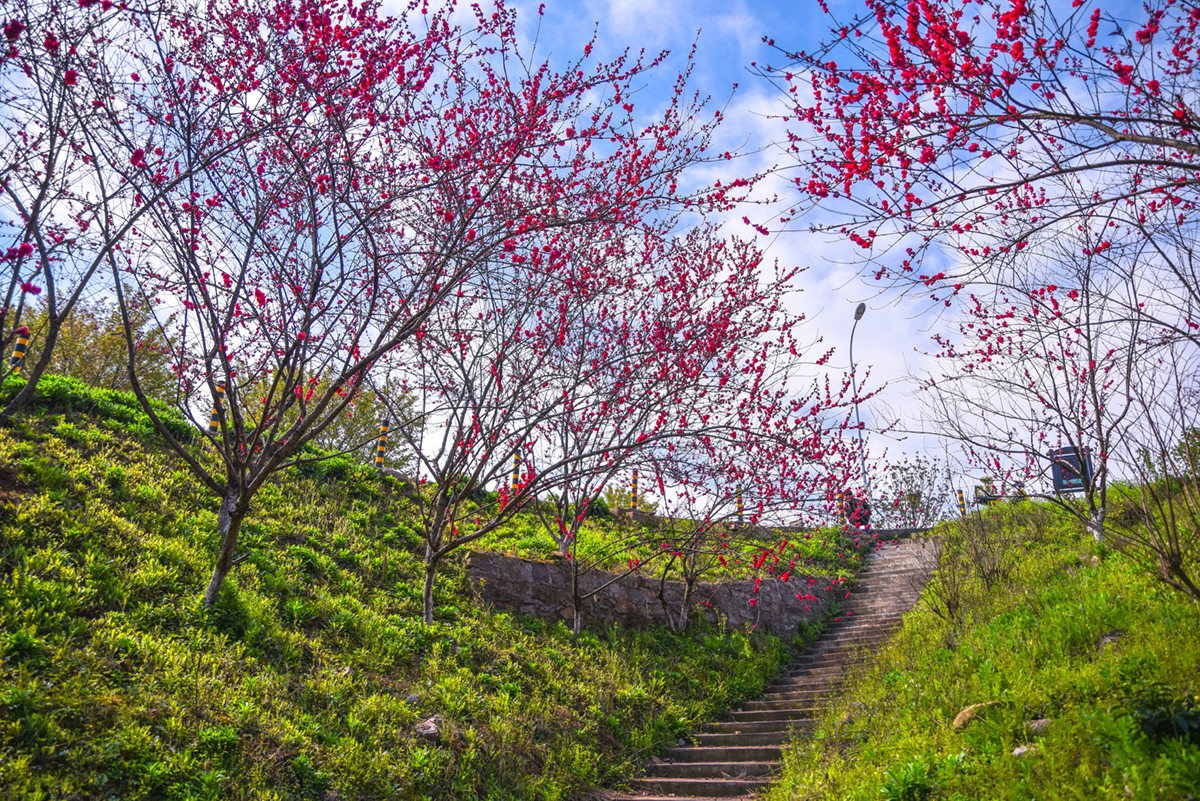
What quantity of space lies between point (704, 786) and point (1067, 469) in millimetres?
7130

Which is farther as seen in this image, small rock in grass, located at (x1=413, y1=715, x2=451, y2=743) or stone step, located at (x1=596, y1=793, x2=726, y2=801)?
stone step, located at (x1=596, y1=793, x2=726, y2=801)

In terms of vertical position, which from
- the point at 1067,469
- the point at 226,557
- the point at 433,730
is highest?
the point at 1067,469

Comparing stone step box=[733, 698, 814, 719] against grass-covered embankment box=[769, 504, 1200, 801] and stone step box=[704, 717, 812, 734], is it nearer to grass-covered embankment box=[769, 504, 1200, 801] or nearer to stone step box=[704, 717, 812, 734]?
stone step box=[704, 717, 812, 734]

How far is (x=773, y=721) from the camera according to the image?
28.9 feet

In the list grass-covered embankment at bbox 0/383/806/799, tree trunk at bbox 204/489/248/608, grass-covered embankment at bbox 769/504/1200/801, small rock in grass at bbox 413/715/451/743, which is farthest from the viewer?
small rock in grass at bbox 413/715/451/743

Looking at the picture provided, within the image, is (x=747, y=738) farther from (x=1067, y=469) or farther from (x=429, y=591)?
(x=1067, y=469)

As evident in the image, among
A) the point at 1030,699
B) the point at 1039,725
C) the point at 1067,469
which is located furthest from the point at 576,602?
the point at 1067,469

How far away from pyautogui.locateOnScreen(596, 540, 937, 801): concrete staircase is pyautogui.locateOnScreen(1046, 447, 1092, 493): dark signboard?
7.71 ft

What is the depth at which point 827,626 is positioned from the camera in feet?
44.7

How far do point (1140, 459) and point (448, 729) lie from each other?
706cm

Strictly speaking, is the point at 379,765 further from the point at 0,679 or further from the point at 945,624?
the point at 945,624

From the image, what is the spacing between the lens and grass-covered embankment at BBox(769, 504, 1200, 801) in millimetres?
Result: 3889

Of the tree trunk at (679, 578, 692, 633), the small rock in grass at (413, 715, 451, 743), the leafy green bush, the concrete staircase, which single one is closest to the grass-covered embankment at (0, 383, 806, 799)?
the small rock in grass at (413, 715, 451, 743)

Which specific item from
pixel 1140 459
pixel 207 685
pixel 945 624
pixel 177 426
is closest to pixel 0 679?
pixel 207 685
